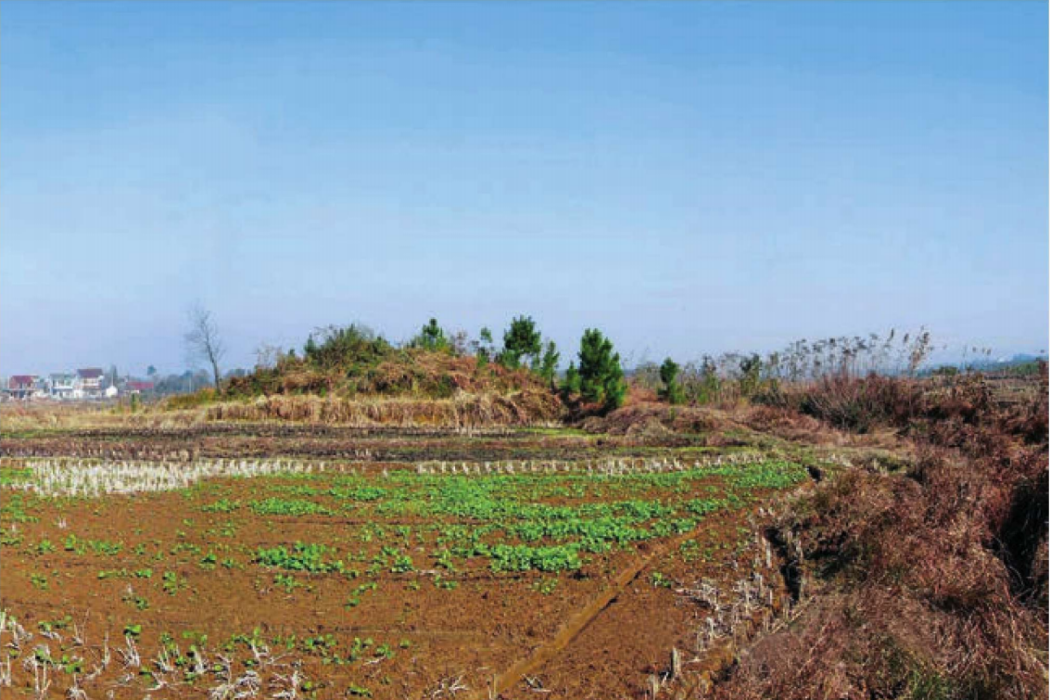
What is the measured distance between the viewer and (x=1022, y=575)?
12.8m

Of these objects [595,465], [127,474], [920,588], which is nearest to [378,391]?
[595,465]

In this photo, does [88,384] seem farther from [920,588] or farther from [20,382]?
[920,588]

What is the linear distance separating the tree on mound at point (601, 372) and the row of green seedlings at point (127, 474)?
13555 mm

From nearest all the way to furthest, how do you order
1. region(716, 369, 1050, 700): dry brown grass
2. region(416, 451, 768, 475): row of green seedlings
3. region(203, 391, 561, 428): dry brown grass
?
1. region(716, 369, 1050, 700): dry brown grass
2. region(416, 451, 768, 475): row of green seedlings
3. region(203, 391, 561, 428): dry brown grass

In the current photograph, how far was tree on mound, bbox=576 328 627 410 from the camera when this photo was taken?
2923cm

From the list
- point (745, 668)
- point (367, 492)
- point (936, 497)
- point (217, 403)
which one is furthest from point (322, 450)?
point (745, 668)

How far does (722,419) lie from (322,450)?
11.7 m

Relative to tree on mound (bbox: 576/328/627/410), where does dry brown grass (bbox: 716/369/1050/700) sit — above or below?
below

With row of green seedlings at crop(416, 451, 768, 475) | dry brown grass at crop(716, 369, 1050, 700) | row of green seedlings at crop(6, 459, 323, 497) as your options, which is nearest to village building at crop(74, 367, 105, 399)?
row of green seedlings at crop(6, 459, 323, 497)

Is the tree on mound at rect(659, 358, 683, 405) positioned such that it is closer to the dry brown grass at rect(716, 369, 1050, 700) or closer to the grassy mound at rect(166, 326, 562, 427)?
the grassy mound at rect(166, 326, 562, 427)

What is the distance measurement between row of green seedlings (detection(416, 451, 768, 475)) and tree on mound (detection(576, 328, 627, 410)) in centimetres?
1042

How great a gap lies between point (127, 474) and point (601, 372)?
691 inches

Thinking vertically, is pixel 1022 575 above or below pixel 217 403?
below

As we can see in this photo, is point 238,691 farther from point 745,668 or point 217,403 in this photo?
point 217,403
